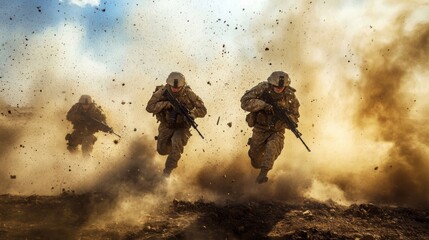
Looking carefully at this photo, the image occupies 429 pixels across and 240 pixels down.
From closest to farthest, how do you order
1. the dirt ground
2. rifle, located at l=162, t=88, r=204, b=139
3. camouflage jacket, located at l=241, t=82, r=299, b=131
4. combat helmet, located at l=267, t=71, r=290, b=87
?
the dirt ground < combat helmet, located at l=267, t=71, r=290, b=87 < camouflage jacket, located at l=241, t=82, r=299, b=131 < rifle, located at l=162, t=88, r=204, b=139

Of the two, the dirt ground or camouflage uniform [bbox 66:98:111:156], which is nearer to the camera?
the dirt ground

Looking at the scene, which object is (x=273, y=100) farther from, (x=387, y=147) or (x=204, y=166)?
(x=387, y=147)

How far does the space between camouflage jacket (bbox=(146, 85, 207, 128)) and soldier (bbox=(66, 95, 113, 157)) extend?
3275mm

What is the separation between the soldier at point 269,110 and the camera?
645 centimetres

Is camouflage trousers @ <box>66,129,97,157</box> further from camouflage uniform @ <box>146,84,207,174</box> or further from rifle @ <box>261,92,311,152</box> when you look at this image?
rifle @ <box>261,92,311,152</box>

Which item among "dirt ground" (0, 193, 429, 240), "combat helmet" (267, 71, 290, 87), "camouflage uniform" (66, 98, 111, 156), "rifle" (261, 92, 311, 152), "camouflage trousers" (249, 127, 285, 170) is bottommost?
"dirt ground" (0, 193, 429, 240)

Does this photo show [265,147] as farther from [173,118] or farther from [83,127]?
[83,127]

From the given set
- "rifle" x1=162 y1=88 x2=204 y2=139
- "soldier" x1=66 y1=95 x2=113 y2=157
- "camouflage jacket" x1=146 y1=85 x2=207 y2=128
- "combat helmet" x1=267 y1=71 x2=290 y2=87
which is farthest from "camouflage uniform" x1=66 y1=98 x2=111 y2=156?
"combat helmet" x1=267 y1=71 x2=290 y2=87

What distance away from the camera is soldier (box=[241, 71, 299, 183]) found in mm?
6449

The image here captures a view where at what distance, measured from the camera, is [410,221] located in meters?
5.58

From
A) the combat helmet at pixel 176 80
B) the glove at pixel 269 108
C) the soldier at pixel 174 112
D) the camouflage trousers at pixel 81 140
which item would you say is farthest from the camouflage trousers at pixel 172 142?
the camouflage trousers at pixel 81 140

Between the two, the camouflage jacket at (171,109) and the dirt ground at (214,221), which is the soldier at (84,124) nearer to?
the camouflage jacket at (171,109)

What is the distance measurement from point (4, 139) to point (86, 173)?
4721 mm

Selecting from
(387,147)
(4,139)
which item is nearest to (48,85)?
(4,139)
